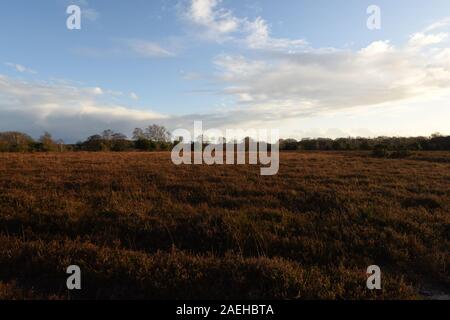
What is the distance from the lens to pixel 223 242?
699cm

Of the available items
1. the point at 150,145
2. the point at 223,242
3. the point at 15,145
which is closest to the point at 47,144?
the point at 15,145

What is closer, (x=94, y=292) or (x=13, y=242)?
(x=94, y=292)

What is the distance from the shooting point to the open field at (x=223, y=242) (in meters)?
4.91

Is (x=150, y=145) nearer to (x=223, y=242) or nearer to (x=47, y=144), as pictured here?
(x=47, y=144)

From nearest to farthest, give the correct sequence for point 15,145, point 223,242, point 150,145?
point 223,242 < point 15,145 < point 150,145

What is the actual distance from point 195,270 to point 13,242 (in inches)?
146

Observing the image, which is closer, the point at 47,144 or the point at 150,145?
the point at 47,144

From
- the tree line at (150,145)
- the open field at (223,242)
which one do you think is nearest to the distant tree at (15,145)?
the tree line at (150,145)

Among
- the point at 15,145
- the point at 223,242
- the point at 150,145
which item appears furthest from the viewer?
the point at 150,145

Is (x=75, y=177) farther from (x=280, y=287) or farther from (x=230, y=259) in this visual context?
(x=280, y=287)

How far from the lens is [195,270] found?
5246mm

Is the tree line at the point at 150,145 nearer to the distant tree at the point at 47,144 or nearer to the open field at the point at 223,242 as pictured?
the distant tree at the point at 47,144

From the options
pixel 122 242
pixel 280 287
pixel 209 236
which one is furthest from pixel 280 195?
pixel 280 287
